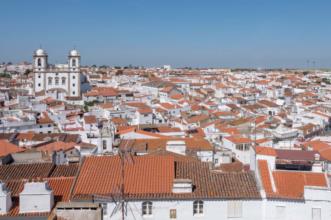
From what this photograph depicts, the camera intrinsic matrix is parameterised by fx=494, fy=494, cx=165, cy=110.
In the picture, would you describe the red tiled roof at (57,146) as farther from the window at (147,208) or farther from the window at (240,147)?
the window at (147,208)

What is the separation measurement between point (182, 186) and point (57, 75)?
290 feet

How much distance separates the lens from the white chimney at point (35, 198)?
16547 millimetres

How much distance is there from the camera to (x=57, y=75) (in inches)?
4031

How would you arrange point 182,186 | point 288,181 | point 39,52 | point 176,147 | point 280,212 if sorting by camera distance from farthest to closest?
1. point 39,52
2. point 176,147
3. point 288,181
4. point 280,212
5. point 182,186

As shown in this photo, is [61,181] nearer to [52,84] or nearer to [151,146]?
[151,146]

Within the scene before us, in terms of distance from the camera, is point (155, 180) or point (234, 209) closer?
point (234, 209)

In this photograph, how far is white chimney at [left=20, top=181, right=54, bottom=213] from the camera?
54.3ft

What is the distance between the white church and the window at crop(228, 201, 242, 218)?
280 ft

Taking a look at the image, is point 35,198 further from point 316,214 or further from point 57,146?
point 57,146

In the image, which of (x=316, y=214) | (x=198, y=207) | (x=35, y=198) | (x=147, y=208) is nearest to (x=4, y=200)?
A: (x=35, y=198)

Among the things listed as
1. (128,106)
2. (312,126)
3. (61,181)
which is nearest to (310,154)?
(61,181)

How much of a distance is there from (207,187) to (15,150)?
16.8m

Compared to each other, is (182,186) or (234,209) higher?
(182,186)

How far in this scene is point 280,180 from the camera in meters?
19.0
